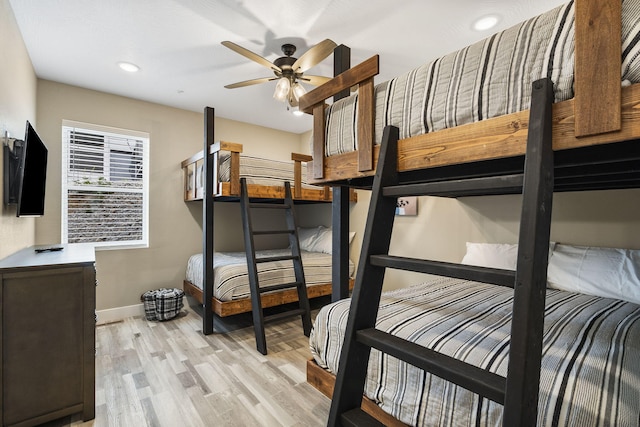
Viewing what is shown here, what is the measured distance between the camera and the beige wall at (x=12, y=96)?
6.15ft

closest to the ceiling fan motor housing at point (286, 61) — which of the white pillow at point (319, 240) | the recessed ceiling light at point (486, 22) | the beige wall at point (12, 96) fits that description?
the recessed ceiling light at point (486, 22)

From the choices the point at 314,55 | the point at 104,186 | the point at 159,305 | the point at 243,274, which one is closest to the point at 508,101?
the point at 314,55

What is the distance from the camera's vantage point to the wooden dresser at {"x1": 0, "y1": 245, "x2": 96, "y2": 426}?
1.55 meters

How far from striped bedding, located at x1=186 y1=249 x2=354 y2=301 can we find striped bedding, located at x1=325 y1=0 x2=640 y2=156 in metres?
2.21

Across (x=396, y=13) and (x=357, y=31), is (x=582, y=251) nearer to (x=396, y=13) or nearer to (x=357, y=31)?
(x=396, y=13)

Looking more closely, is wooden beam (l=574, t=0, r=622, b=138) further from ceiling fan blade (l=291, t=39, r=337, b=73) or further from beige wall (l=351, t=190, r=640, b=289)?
beige wall (l=351, t=190, r=640, b=289)

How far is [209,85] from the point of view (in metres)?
3.21

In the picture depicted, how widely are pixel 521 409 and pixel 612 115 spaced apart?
701mm

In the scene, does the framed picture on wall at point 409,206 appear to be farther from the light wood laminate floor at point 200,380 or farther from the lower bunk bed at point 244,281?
the light wood laminate floor at point 200,380

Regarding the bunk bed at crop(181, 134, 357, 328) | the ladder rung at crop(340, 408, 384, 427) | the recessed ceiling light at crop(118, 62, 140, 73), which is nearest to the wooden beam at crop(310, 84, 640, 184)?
the ladder rung at crop(340, 408, 384, 427)

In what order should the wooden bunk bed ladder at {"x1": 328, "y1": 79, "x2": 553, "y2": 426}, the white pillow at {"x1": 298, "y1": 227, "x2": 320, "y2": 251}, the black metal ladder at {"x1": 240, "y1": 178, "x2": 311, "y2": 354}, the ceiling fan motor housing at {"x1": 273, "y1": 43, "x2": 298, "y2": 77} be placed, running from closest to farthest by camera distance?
the wooden bunk bed ladder at {"x1": 328, "y1": 79, "x2": 553, "y2": 426} < the ceiling fan motor housing at {"x1": 273, "y1": 43, "x2": 298, "y2": 77} < the black metal ladder at {"x1": 240, "y1": 178, "x2": 311, "y2": 354} < the white pillow at {"x1": 298, "y1": 227, "x2": 320, "y2": 251}

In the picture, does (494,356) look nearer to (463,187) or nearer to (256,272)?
(463,187)

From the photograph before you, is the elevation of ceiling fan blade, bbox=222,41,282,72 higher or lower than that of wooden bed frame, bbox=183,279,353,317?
higher

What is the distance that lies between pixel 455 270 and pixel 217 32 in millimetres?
2397
